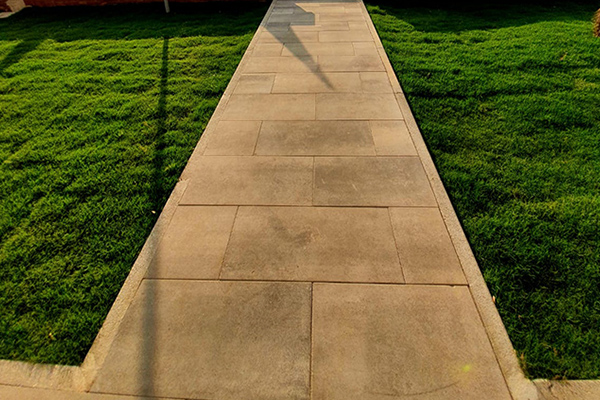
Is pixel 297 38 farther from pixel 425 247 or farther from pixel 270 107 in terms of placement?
pixel 425 247

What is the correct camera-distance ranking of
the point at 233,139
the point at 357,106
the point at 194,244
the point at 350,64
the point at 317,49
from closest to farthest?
the point at 194,244 < the point at 233,139 < the point at 357,106 < the point at 350,64 < the point at 317,49

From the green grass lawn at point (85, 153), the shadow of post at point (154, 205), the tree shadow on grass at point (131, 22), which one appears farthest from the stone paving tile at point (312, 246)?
the tree shadow on grass at point (131, 22)

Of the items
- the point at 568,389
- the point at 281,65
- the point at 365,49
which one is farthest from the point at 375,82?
the point at 568,389

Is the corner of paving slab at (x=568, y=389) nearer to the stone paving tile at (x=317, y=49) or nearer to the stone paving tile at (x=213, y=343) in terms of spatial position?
the stone paving tile at (x=213, y=343)

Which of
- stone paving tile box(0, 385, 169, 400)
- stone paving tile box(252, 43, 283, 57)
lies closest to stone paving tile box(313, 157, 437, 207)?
stone paving tile box(0, 385, 169, 400)

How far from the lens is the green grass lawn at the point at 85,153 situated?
321 cm

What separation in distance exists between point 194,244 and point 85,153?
2.71m

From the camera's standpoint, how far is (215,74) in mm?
7402

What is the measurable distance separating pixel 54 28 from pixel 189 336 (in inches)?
477

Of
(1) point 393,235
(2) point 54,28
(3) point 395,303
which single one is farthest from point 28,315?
(2) point 54,28

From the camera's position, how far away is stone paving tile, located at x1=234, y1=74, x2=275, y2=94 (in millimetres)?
6833

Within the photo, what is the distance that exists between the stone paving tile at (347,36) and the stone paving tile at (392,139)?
4610mm

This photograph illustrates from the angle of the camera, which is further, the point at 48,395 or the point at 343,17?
the point at 343,17

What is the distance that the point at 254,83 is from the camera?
23.4ft
